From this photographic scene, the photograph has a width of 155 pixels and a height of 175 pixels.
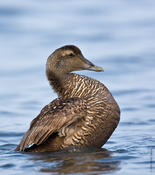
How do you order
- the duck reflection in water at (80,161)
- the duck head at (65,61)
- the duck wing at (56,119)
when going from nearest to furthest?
the duck reflection in water at (80,161), the duck wing at (56,119), the duck head at (65,61)

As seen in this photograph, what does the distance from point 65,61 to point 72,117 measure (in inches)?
39.1

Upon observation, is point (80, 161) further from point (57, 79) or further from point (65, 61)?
point (65, 61)

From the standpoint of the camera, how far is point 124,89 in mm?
15180

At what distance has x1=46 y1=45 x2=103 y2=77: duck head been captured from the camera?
10.8m

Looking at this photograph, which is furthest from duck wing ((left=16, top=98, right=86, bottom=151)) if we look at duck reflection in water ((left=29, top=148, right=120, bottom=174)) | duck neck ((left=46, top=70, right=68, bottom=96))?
duck neck ((left=46, top=70, right=68, bottom=96))

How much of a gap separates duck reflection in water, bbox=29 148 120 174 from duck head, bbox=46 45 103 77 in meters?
1.21

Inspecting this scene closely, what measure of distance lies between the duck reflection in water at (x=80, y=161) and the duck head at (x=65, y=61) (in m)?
1.21

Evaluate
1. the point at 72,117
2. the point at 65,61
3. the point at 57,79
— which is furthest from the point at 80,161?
the point at 65,61

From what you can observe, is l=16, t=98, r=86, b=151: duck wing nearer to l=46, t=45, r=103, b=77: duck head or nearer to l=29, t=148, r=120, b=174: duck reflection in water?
l=29, t=148, r=120, b=174: duck reflection in water

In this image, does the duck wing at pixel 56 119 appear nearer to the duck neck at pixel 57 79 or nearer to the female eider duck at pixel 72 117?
the female eider duck at pixel 72 117

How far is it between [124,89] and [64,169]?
5.97 m

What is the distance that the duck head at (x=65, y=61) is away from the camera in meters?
10.8

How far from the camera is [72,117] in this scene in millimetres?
10188

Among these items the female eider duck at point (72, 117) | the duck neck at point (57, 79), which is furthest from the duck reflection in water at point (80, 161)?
the duck neck at point (57, 79)
